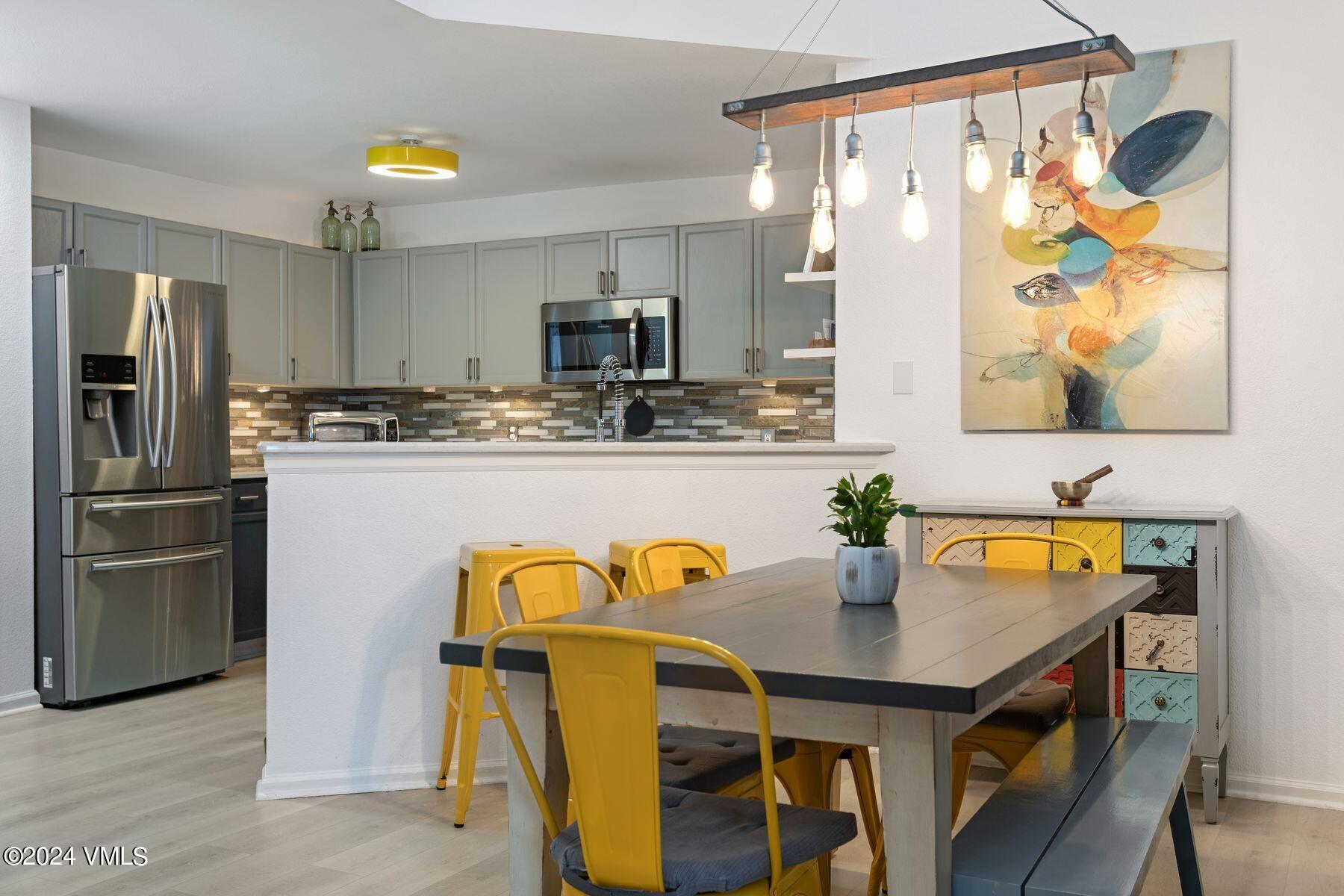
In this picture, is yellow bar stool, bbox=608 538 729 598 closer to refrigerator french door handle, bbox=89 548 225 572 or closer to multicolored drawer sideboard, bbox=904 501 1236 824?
multicolored drawer sideboard, bbox=904 501 1236 824

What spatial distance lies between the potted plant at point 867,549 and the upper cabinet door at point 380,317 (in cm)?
473

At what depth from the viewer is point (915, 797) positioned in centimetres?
156

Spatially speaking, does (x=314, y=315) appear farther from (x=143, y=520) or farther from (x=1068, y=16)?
(x=1068, y=16)

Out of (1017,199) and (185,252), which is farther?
(185,252)

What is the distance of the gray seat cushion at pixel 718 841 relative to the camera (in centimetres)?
165

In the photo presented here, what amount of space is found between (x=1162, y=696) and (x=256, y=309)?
4816mm

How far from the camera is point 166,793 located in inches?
136

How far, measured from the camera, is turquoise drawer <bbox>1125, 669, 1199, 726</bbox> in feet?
10.7

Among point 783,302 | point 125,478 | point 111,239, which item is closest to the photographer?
point 125,478

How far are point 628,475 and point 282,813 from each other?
1.49 metres

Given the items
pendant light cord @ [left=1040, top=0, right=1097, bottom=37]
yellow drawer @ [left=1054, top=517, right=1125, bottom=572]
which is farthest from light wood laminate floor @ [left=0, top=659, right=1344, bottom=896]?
pendant light cord @ [left=1040, top=0, right=1097, bottom=37]

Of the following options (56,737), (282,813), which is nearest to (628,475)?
(282,813)

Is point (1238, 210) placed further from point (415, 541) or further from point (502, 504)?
point (415, 541)

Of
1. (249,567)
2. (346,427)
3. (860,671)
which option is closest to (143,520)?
(249,567)
